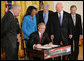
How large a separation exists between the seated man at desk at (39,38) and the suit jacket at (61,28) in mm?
588

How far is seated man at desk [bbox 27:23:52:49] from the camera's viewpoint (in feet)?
13.9

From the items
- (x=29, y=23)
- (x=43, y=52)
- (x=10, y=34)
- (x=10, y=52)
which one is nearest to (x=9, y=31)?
(x=10, y=34)

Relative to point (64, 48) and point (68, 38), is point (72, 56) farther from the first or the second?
point (64, 48)

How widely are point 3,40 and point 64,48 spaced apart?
1.33 metres

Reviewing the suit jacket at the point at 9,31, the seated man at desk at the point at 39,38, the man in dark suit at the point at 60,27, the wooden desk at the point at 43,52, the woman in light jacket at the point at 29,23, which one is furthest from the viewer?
the man in dark suit at the point at 60,27

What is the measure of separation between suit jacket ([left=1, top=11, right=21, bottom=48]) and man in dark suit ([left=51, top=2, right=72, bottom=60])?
1.51 meters

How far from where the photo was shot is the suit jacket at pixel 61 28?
497cm

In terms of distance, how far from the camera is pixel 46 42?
4492 millimetres

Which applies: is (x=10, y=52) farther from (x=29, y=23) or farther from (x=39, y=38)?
(x=29, y=23)

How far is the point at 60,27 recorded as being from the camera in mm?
5000

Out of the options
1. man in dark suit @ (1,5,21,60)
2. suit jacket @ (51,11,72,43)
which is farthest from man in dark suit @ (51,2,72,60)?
man in dark suit @ (1,5,21,60)

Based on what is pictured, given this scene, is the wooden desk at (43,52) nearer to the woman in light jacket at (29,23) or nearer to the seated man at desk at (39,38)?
the seated man at desk at (39,38)

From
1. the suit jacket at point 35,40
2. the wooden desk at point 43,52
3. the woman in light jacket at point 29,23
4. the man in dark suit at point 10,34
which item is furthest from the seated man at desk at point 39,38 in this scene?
the man in dark suit at point 10,34

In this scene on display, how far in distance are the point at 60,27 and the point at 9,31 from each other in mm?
1699
